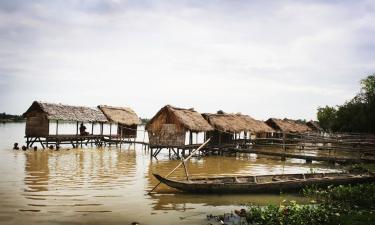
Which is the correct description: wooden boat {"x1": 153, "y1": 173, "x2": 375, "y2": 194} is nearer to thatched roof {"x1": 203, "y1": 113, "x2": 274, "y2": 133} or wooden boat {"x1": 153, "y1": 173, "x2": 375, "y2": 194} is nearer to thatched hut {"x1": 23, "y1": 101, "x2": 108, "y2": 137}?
thatched roof {"x1": 203, "y1": 113, "x2": 274, "y2": 133}

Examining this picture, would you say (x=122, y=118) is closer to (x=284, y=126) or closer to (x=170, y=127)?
(x=170, y=127)

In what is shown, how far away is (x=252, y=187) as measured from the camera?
12648 mm

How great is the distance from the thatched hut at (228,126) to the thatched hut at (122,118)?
845 centimetres

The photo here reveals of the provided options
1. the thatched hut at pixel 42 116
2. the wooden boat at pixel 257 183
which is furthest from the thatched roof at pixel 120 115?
the wooden boat at pixel 257 183

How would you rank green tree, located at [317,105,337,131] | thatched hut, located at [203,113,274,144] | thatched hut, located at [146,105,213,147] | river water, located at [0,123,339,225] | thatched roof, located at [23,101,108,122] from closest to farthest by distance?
river water, located at [0,123,339,225] → thatched hut, located at [146,105,213,147] → thatched hut, located at [203,113,274,144] → thatched roof, located at [23,101,108,122] → green tree, located at [317,105,337,131]

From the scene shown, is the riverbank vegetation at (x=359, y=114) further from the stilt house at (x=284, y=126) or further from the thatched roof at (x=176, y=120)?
the thatched roof at (x=176, y=120)

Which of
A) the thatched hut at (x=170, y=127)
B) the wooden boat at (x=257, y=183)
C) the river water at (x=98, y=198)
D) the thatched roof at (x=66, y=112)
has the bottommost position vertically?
the river water at (x=98, y=198)

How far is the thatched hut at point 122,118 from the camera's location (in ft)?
113

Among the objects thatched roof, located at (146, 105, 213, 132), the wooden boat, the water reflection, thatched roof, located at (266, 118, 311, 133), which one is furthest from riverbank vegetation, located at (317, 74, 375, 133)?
the water reflection

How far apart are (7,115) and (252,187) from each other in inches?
3610

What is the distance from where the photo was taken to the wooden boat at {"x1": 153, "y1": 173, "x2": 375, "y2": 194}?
1240cm

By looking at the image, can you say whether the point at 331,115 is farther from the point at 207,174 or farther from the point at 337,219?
the point at 337,219

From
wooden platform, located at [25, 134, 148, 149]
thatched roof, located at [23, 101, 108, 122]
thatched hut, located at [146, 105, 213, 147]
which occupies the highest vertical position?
thatched roof, located at [23, 101, 108, 122]

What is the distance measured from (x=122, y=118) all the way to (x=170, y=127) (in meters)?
11.7
